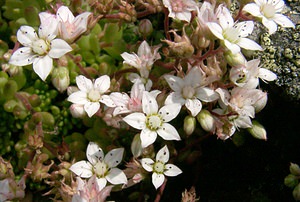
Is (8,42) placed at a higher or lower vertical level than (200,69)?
lower

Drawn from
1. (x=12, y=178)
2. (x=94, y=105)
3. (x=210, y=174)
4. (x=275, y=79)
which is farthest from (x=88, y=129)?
(x=275, y=79)

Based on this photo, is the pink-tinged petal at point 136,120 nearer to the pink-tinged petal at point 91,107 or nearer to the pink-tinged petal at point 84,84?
the pink-tinged petal at point 91,107

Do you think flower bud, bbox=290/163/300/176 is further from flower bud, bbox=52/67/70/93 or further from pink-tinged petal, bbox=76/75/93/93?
flower bud, bbox=52/67/70/93

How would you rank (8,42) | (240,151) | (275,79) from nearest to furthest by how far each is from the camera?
(275,79) < (240,151) < (8,42)

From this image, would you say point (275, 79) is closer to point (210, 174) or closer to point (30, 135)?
point (210, 174)

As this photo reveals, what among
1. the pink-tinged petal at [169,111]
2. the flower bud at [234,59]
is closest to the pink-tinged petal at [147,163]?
the pink-tinged petal at [169,111]

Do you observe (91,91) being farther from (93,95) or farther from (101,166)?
(101,166)

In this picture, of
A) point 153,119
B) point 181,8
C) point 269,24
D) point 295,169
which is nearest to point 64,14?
point 181,8

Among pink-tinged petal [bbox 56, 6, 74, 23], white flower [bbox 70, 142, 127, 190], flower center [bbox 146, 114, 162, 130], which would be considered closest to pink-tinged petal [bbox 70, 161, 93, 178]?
white flower [bbox 70, 142, 127, 190]
